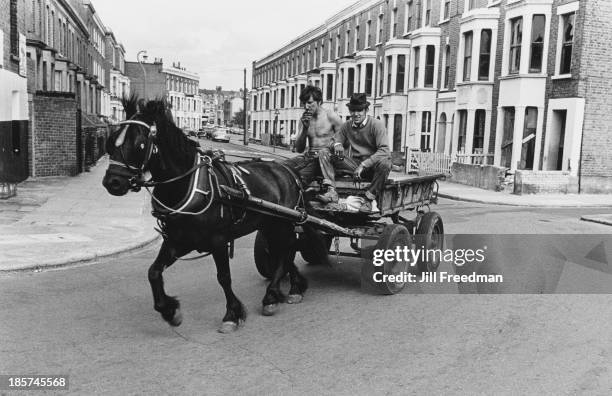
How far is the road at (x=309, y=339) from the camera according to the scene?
477 cm

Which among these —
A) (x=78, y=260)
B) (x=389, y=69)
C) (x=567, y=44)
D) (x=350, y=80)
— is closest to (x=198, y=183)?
(x=78, y=260)

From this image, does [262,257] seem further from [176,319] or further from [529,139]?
[529,139]

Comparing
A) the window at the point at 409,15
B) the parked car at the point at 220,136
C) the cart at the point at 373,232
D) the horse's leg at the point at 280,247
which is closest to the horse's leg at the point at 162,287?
the horse's leg at the point at 280,247

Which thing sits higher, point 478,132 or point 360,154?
point 478,132

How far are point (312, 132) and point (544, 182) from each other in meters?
16.4

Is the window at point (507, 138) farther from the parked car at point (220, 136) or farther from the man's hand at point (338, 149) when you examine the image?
the parked car at point (220, 136)

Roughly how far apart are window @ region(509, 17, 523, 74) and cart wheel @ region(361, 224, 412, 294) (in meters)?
19.3

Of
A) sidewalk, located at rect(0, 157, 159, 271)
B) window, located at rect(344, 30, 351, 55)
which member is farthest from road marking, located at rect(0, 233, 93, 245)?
window, located at rect(344, 30, 351, 55)

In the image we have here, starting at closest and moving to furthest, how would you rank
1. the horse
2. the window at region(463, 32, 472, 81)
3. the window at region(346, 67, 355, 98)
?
the horse < the window at region(463, 32, 472, 81) < the window at region(346, 67, 355, 98)

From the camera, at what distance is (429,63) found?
106ft

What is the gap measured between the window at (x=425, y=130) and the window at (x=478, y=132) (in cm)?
497

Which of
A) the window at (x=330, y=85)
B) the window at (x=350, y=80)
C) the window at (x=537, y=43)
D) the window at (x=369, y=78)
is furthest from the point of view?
the window at (x=330, y=85)

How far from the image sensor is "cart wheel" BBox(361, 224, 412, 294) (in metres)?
7.30

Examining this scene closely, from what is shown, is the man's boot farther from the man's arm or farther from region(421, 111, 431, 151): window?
region(421, 111, 431, 151): window
